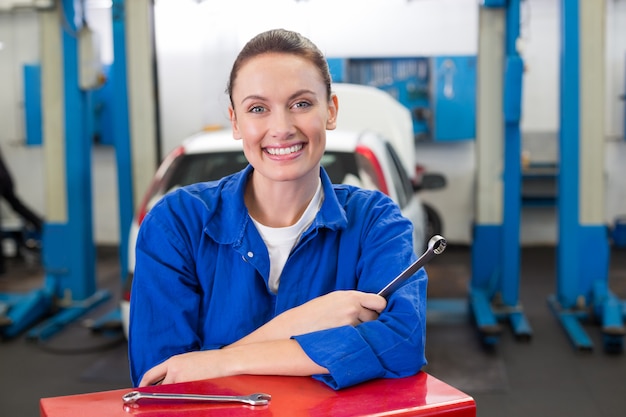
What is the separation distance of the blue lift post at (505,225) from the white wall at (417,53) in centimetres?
298

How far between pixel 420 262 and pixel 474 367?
9.69 feet

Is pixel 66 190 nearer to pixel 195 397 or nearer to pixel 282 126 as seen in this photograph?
pixel 282 126

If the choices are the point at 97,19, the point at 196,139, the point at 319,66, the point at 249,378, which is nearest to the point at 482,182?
the point at 196,139

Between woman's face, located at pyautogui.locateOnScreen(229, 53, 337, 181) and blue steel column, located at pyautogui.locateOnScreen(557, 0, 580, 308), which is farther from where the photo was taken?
blue steel column, located at pyautogui.locateOnScreen(557, 0, 580, 308)

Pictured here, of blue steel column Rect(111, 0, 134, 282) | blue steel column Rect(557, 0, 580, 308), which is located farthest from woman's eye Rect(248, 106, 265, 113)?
blue steel column Rect(557, 0, 580, 308)

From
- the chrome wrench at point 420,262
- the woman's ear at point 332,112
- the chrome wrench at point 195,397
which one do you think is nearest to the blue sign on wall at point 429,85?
the woman's ear at point 332,112

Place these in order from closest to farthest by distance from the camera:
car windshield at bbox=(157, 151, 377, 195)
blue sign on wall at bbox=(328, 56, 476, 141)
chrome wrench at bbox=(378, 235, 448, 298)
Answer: chrome wrench at bbox=(378, 235, 448, 298) < car windshield at bbox=(157, 151, 377, 195) < blue sign on wall at bbox=(328, 56, 476, 141)

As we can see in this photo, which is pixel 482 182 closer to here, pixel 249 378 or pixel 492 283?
pixel 492 283

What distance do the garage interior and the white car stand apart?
58 cm

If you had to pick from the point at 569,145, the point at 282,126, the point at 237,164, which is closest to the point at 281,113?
the point at 282,126

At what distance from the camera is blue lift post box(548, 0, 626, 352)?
15.3 ft

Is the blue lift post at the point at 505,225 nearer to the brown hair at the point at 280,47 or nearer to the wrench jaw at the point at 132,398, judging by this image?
Result: the brown hair at the point at 280,47

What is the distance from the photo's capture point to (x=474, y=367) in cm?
400

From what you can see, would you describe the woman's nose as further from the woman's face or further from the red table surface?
the red table surface
